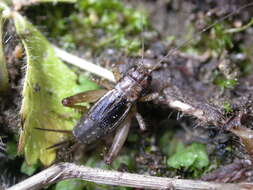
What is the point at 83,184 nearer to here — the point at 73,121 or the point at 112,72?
the point at 73,121

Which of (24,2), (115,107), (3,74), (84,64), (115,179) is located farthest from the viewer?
(24,2)

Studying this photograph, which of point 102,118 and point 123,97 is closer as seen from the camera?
point 102,118

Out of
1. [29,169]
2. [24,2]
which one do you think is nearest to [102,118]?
[29,169]

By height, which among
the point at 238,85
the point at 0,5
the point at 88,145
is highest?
the point at 0,5

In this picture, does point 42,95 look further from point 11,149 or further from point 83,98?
point 11,149

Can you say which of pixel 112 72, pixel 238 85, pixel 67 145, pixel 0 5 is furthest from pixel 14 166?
pixel 238 85

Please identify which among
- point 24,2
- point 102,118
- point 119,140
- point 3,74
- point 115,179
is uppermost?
point 24,2

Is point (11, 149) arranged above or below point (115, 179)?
above
